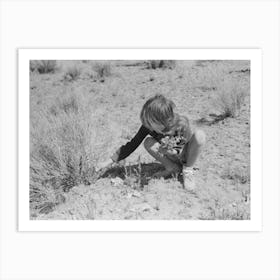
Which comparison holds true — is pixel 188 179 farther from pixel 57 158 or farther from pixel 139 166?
pixel 57 158

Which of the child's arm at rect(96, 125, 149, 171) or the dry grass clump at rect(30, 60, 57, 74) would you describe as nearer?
the child's arm at rect(96, 125, 149, 171)

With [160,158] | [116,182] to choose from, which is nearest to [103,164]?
[116,182]

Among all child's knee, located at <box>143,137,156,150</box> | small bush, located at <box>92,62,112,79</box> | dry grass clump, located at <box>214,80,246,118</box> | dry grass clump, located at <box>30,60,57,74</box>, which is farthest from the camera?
small bush, located at <box>92,62,112,79</box>

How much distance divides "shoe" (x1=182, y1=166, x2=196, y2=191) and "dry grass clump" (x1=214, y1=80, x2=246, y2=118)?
890mm

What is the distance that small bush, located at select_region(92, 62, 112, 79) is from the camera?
453 cm

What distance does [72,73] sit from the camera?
4.84m

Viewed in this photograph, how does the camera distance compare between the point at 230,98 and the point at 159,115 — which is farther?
the point at 230,98

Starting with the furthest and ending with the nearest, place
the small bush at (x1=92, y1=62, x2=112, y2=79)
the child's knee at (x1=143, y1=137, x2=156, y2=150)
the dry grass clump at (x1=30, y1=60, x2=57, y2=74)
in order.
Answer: the small bush at (x1=92, y1=62, x2=112, y2=79) < the dry grass clump at (x1=30, y1=60, x2=57, y2=74) < the child's knee at (x1=143, y1=137, x2=156, y2=150)

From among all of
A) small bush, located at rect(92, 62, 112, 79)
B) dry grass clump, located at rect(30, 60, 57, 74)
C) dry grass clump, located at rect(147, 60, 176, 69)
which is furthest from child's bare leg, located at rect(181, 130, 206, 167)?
dry grass clump, located at rect(30, 60, 57, 74)

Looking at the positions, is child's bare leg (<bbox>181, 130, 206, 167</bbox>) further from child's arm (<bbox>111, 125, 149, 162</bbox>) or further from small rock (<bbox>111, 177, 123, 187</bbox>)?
small rock (<bbox>111, 177, 123, 187</bbox>)
